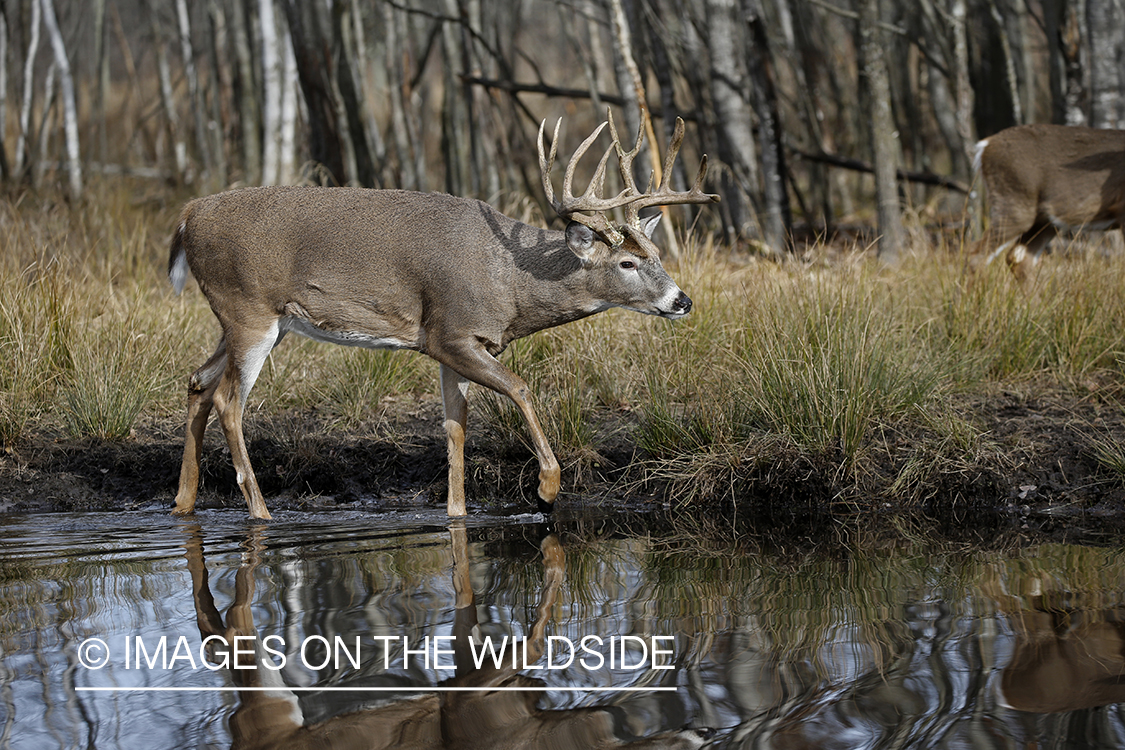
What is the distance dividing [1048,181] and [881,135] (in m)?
1.56

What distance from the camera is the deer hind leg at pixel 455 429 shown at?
636cm

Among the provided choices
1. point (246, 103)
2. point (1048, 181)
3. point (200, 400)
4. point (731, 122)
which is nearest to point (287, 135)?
point (246, 103)

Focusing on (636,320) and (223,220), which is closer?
(223,220)

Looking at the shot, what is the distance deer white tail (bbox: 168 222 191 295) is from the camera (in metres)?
6.59

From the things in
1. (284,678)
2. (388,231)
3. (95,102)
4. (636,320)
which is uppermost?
(95,102)

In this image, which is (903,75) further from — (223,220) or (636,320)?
(223,220)

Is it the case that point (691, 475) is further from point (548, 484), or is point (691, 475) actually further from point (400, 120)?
point (400, 120)

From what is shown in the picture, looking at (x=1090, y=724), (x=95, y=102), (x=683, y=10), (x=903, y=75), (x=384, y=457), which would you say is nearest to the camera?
(x=1090, y=724)

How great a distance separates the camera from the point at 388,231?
629 cm

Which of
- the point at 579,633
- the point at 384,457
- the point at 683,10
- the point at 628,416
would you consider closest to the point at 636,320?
the point at 628,416

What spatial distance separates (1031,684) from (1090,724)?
0.29 metres

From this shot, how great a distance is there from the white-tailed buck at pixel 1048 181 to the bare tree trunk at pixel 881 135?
2.64 feet

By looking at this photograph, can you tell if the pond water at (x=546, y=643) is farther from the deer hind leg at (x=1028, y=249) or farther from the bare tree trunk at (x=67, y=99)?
the bare tree trunk at (x=67, y=99)

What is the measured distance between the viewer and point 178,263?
6.63 m
